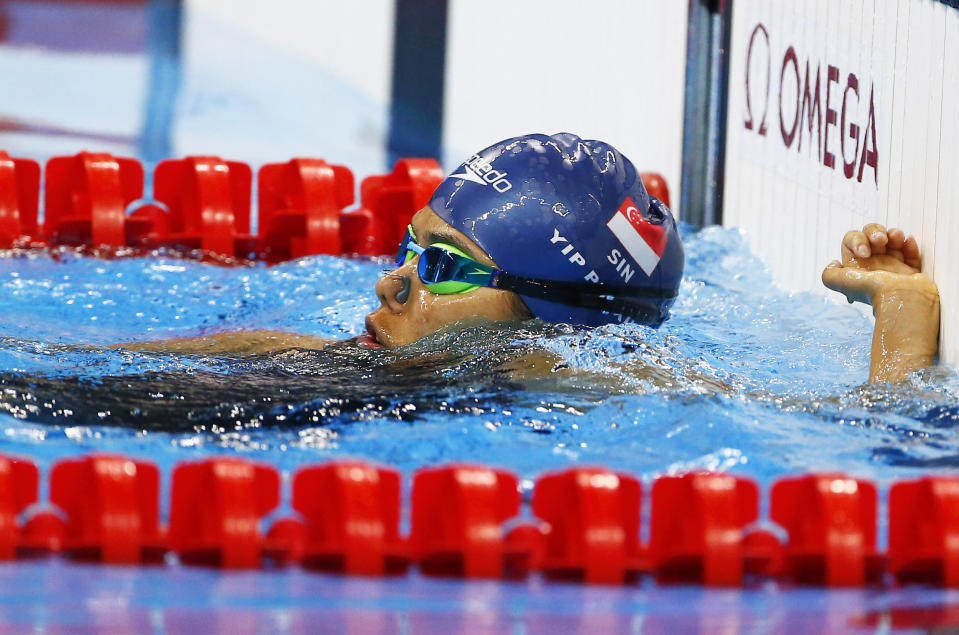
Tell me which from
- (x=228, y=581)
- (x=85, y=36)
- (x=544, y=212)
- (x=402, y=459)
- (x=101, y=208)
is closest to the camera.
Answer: (x=228, y=581)

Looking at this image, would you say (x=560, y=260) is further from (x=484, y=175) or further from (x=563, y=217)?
(x=484, y=175)

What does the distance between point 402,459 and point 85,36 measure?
6.32m

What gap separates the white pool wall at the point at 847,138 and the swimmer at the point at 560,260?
0.33 ft

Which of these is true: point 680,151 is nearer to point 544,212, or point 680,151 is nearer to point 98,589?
point 544,212

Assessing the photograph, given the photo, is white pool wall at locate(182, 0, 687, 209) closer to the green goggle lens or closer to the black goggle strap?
the black goggle strap

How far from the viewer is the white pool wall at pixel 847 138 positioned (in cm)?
289

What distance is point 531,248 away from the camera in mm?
2838

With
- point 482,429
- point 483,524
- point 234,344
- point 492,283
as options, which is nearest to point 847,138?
point 492,283

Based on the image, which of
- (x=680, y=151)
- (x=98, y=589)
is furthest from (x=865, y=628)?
(x=680, y=151)

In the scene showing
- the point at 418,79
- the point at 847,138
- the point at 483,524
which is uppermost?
the point at 418,79

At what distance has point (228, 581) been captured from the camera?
1.94 m

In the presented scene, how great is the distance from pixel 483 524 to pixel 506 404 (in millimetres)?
657

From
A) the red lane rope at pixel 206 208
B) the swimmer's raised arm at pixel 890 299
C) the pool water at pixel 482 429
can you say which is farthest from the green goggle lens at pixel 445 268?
the red lane rope at pixel 206 208

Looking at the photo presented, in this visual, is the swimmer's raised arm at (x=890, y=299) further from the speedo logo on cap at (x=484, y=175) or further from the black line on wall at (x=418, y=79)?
the black line on wall at (x=418, y=79)
